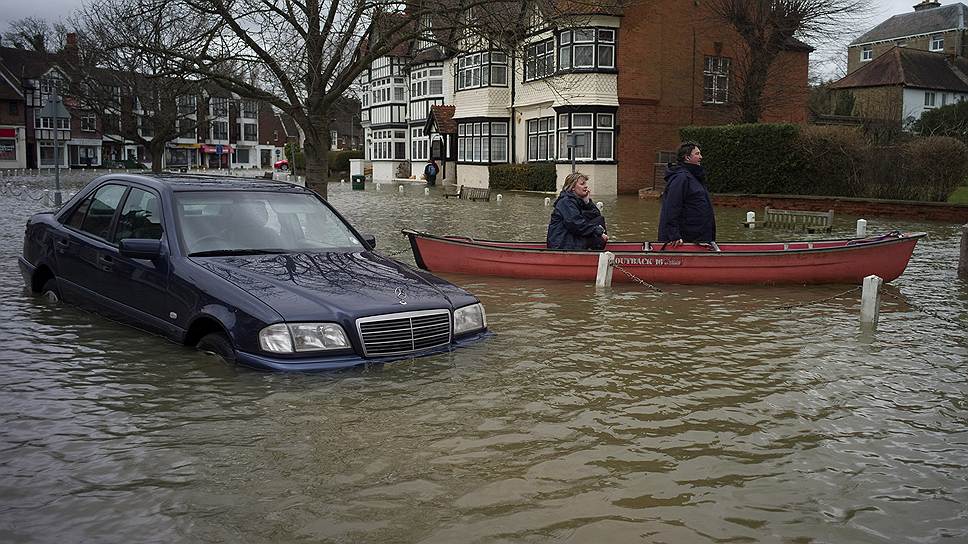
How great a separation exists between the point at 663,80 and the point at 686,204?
29198mm

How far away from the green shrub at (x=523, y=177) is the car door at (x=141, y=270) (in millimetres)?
33663

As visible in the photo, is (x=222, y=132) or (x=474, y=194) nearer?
(x=474, y=194)

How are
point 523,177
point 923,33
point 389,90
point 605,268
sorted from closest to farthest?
point 605,268
point 523,177
point 389,90
point 923,33

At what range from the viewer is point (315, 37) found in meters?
17.6

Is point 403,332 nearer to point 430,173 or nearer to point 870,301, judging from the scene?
point 870,301

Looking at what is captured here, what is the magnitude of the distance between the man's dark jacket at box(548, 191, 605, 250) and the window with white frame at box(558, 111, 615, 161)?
1074 inches

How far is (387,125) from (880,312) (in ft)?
210

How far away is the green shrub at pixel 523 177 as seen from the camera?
41594mm

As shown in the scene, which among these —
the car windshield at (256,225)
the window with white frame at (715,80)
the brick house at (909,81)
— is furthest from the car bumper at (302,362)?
the brick house at (909,81)

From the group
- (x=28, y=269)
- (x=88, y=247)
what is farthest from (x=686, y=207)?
(x=28, y=269)

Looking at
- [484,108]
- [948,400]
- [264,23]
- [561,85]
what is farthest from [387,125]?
[948,400]

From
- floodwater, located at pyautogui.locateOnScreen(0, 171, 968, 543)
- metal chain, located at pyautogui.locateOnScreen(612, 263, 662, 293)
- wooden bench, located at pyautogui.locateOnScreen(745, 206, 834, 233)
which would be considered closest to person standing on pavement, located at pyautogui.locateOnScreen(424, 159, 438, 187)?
wooden bench, located at pyautogui.locateOnScreen(745, 206, 834, 233)

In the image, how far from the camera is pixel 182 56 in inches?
685

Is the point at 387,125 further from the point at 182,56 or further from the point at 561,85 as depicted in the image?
the point at 182,56
